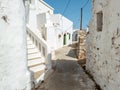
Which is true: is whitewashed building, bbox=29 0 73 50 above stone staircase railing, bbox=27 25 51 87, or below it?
above

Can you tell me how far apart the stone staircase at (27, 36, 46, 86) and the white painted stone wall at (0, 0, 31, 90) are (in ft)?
8.14

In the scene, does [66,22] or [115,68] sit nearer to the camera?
[115,68]

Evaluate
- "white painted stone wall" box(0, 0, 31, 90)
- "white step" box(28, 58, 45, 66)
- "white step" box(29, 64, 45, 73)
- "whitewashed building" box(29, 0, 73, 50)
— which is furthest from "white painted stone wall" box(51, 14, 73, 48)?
"white painted stone wall" box(0, 0, 31, 90)

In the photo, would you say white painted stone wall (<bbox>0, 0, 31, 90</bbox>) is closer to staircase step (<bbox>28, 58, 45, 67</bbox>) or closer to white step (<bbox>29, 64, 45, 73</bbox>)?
white step (<bbox>29, 64, 45, 73</bbox>)

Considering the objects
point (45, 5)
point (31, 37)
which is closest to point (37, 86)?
point (31, 37)

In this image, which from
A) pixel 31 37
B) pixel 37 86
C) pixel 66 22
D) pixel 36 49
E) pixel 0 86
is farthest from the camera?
pixel 66 22

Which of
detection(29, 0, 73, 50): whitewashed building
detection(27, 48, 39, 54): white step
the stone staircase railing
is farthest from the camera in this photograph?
detection(29, 0, 73, 50): whitewashed building

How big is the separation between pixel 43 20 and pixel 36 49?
276 inches

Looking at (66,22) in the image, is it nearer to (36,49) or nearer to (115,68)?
(36,49)

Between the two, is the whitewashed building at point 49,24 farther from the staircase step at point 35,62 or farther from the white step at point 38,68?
the white step at point 38,68

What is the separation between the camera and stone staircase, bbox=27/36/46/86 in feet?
26.7

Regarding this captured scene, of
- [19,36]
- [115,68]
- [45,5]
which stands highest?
[45,5]

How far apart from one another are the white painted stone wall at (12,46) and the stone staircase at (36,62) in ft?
8.14

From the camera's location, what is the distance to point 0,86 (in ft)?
14.4
